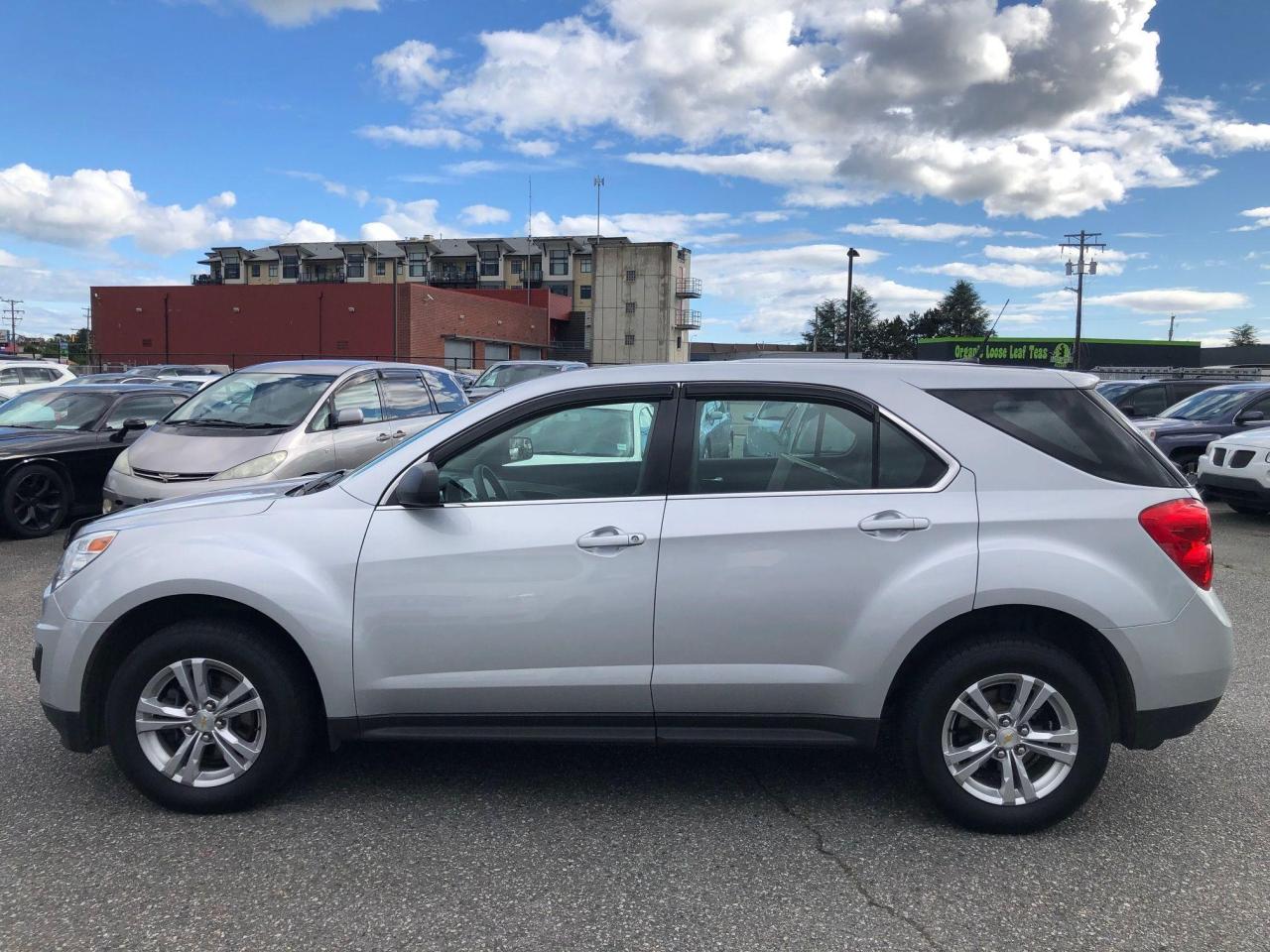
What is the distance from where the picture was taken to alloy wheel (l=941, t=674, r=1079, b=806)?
338 cm

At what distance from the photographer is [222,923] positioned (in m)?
2.86

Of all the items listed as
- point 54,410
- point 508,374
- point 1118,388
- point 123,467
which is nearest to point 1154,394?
point 1118,388

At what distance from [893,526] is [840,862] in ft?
3.88

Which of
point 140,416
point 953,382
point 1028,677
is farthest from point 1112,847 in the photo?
point 140,416

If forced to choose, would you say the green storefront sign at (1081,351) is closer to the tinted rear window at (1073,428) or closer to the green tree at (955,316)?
the green tree at (955,316)

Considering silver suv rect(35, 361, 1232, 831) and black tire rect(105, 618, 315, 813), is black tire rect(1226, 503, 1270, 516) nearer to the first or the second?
silver suv rect(35, 361, 1232, 831)

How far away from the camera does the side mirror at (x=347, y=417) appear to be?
8672 mm

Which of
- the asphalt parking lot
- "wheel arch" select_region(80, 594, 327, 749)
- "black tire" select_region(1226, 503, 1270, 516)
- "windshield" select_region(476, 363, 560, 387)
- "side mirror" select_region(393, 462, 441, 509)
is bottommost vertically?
the asphalt parking lot

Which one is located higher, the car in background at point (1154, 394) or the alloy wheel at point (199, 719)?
the car in background at point (1154, 394)

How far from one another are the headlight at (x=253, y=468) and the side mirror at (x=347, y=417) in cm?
80

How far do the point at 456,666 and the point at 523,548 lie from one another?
499mm

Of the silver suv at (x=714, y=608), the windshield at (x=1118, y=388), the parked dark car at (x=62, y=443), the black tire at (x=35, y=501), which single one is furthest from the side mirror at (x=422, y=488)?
the windshield at (x=1118, y=388)

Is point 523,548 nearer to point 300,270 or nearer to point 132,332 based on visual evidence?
point 132,332

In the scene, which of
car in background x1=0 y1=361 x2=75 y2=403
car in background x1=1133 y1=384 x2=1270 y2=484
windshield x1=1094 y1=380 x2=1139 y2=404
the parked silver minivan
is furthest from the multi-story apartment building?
the parked silver minivan
